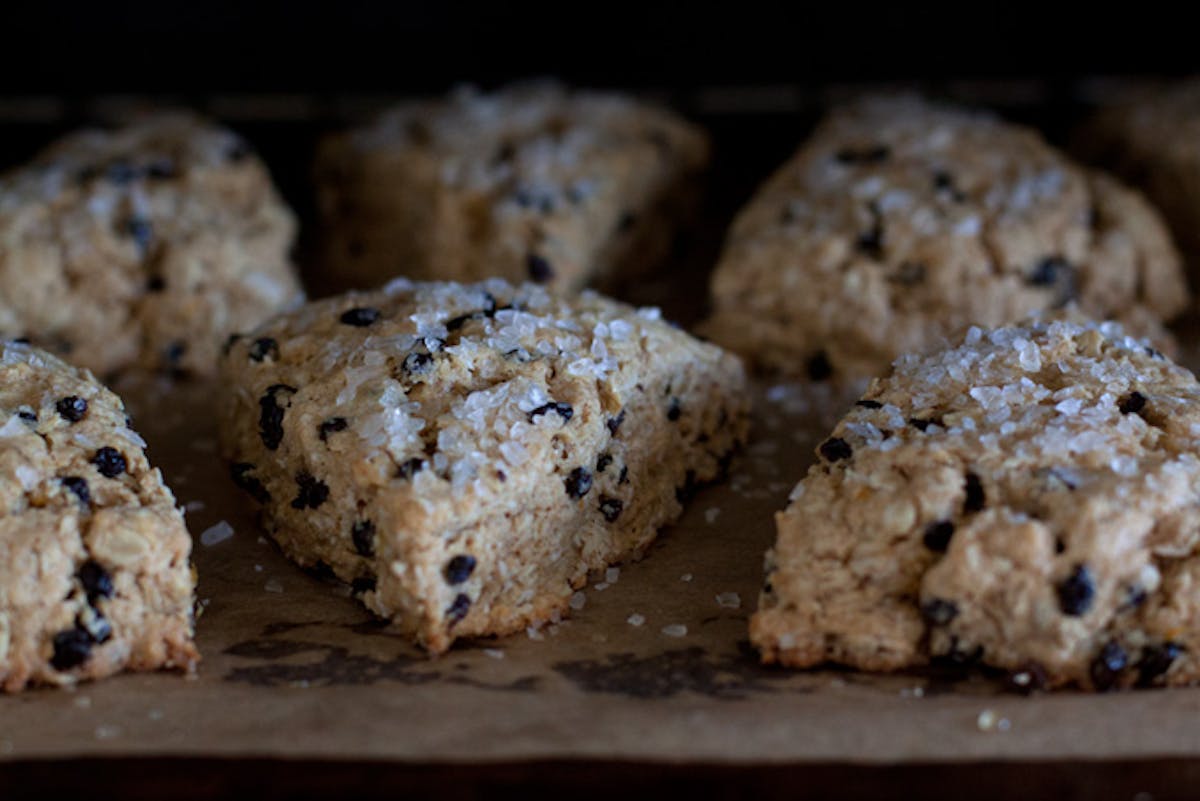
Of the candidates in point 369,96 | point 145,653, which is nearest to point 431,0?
point 369,96

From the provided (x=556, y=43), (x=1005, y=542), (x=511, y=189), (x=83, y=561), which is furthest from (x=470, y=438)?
(x=556, y=43)

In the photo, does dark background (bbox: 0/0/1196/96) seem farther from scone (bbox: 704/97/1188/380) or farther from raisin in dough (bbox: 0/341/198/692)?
raisin in dough (bbox: 0/341/198/692)

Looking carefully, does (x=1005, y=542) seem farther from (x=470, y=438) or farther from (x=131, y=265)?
(x=131, y=265)

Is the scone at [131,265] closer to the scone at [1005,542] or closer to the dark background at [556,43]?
the dark background at [556,43]

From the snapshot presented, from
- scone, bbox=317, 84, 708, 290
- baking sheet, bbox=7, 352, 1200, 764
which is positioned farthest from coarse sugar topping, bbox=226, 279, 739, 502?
scone, bbox=317, 84, 708, 290

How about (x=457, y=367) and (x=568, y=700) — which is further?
(x=457, y=367)

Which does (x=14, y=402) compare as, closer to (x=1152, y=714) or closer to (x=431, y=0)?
(x=1152, y=714)

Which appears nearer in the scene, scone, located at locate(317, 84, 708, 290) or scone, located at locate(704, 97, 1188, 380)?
scone, located at locate(704, 97, 1188, 380)
